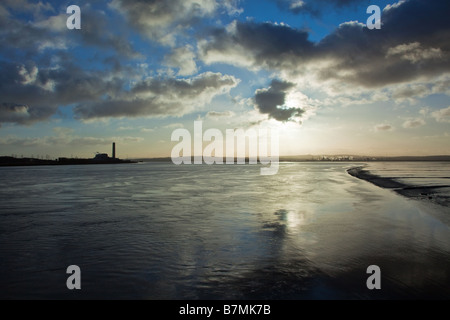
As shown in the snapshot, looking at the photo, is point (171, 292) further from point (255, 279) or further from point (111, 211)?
point (111, 211)

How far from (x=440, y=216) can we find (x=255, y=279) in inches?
479

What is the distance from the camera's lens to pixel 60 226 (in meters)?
11.9

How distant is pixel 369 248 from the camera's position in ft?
28.6

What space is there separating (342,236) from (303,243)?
73.2 inches

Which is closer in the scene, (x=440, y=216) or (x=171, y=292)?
(x=171, y=292)
